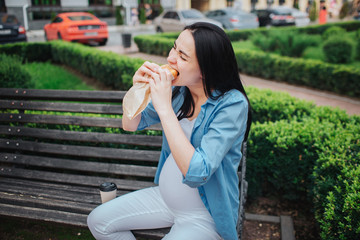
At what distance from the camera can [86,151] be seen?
114 inches

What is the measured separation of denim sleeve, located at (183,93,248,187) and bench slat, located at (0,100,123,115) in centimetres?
136

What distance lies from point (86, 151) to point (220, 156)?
1.65m

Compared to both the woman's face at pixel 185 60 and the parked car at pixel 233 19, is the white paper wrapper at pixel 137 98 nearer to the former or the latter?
the woman's face at pixel 185 60

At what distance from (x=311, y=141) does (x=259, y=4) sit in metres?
41.0

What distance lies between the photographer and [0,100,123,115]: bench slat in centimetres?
288

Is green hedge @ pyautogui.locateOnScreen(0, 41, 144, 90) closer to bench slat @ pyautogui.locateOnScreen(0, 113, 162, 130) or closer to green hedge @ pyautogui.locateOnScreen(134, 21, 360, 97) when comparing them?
green hedge @ pyautogui.locateOnScreen(134, 21, 360, 97)

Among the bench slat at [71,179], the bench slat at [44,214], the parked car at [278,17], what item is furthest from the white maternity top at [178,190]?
the parked car at [278,17]

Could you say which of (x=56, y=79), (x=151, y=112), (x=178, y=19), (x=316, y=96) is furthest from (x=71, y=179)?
(x=178, y=19)

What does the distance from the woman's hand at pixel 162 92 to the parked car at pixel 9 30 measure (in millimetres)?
14344

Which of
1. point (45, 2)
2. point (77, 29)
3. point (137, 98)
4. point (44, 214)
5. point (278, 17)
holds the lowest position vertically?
point (44, 214)

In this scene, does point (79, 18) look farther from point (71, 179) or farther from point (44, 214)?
point (44, 214)

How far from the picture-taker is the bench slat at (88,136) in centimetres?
275

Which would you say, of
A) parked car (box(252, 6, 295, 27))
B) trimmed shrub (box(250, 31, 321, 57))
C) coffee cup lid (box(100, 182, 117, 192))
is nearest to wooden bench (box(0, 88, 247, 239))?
coffee cup lid (box(100, 182, 117, 192))

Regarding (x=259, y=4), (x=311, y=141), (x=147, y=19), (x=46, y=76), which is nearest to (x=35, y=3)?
(x=147, y=19)
